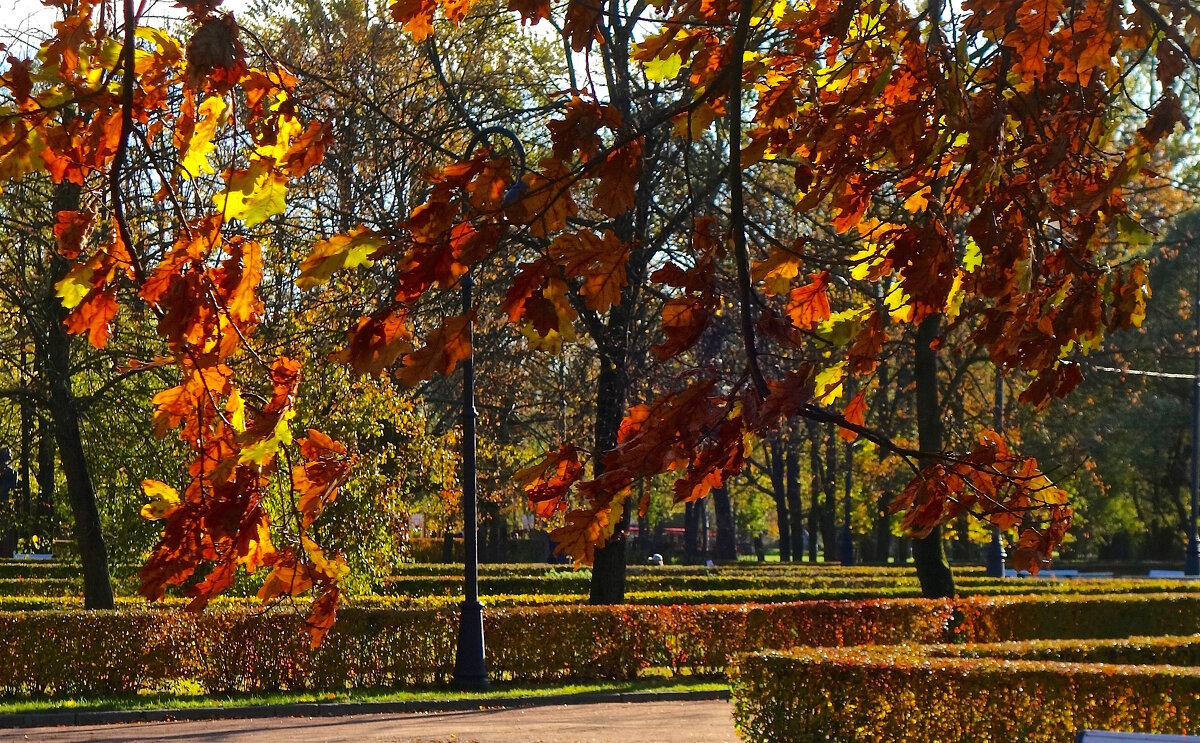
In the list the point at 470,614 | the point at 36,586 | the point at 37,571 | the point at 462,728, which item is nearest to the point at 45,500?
the point at 36,586

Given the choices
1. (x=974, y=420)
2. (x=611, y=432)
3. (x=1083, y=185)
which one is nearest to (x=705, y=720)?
(x=611, y=432)

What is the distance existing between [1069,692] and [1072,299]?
6.19 m

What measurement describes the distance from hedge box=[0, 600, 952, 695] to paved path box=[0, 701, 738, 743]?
202 centimetres

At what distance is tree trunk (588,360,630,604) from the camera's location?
1747 cm

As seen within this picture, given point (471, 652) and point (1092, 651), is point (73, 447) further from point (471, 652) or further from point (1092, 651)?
point (1092, 651)

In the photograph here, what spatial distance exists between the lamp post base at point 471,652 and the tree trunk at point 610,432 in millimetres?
2076

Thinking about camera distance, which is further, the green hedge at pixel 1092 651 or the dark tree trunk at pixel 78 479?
the dark tree trunk at pixel 78 479

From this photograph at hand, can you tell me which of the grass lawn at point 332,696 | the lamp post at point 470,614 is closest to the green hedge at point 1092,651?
the grass lawn at point 332,696

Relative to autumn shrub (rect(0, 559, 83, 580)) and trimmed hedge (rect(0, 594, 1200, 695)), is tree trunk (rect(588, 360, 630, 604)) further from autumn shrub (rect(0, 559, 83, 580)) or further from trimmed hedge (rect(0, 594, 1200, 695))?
autumn shrub (rect(0, 559, 83, 580))

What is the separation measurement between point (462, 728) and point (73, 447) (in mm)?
8045

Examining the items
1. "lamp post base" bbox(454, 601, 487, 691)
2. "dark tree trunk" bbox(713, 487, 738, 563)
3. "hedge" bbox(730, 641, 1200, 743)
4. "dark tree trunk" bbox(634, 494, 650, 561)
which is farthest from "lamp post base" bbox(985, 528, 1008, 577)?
"hedge" bbox(730, 641, 1200, 743)

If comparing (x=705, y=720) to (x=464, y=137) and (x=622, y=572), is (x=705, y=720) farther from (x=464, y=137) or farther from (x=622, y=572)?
(x=464, y=137)

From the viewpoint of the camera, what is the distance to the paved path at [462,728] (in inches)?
490

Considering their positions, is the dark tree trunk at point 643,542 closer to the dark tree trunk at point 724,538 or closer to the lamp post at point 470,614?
the dark tree trunk at point 724,538
